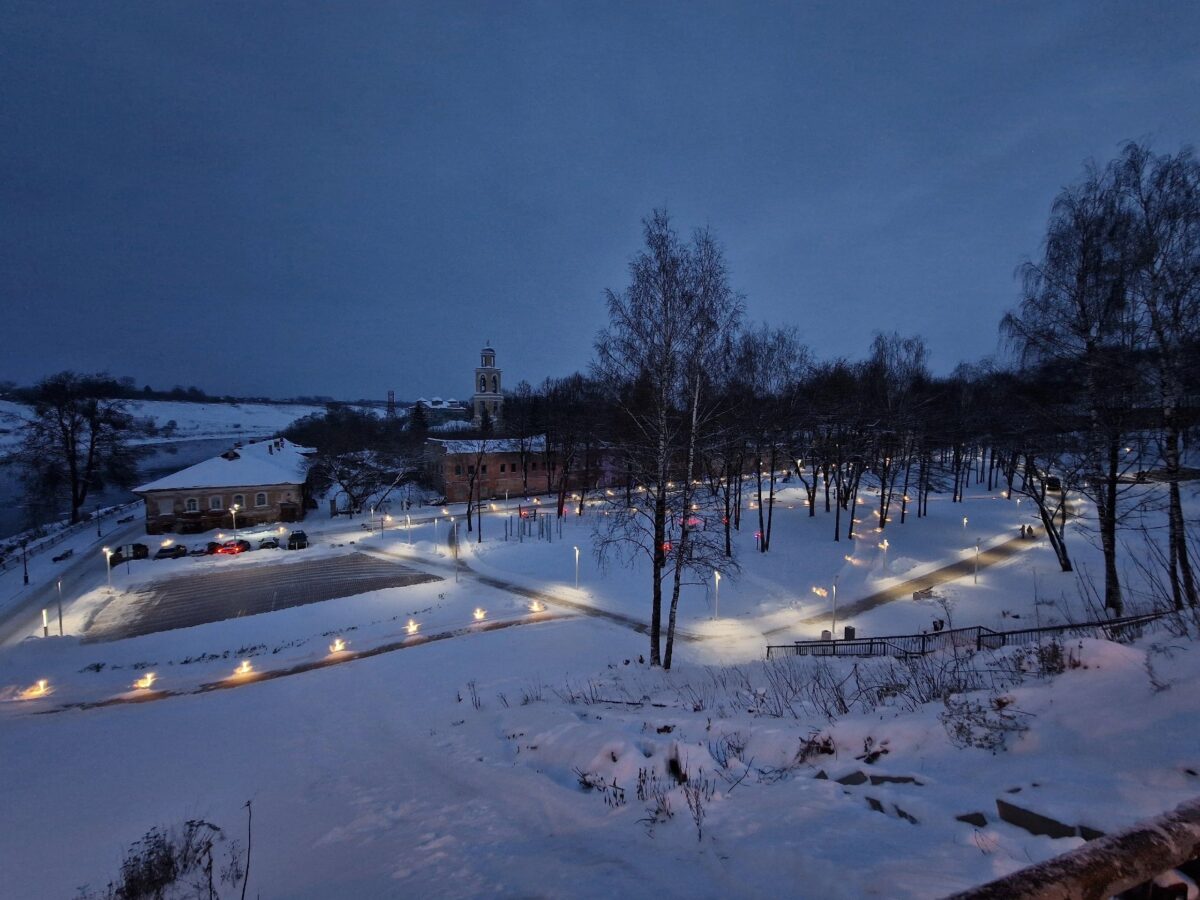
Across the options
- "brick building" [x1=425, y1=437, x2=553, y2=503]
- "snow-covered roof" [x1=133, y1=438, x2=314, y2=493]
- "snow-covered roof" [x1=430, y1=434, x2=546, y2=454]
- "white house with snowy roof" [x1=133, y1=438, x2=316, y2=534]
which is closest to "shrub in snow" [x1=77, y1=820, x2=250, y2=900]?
"white house with snowy roof" [x1=133, y1=438, x2=316, y2=534]

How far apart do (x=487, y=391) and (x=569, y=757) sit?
6635 cm

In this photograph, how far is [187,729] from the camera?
11477 mm

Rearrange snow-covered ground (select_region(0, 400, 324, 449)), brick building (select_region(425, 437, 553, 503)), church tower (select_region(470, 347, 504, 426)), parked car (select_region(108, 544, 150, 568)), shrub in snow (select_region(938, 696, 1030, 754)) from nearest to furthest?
shrub in snow (select_region(938, 696, 1030, 754)), parked car (select_region(108, 544, 150, 568)), brick building (select_region(425, 437, 553, 503)), church tower (select_region(470, 347, 504, 426)), snow-covered ground (select_region(0, 400, 324, 449))

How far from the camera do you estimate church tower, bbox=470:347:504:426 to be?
69.1 meters

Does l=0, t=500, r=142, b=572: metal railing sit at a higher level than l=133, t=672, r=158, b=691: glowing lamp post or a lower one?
higher

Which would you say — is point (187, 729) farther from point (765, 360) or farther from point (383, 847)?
point (765, 360)

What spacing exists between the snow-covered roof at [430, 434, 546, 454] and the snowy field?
3157cm

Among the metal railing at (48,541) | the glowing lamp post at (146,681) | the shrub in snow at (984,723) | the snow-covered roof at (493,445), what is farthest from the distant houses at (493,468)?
the shrub in snow at (984,723)

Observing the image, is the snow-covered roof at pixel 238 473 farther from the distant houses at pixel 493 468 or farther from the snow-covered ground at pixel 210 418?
the snow-covered ground at pixel 210 418

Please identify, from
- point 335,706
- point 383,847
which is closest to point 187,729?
point 335,706

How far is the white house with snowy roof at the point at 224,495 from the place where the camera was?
3709cm

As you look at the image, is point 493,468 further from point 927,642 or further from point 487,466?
point 927,642

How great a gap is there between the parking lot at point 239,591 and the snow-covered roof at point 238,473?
1304 centimetres

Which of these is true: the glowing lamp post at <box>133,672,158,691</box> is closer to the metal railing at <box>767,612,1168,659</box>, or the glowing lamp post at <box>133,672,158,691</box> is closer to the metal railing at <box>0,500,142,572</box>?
the metal railing at <box>767,612,1168,659</box>
